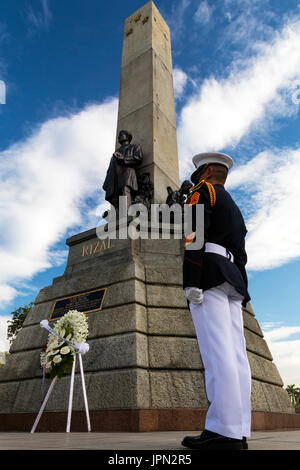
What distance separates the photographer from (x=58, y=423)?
5.64m

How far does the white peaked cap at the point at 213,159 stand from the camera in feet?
11.8

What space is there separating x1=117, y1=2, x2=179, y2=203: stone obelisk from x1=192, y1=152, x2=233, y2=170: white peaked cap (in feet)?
19.7

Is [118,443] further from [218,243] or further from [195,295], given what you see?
[218,243]

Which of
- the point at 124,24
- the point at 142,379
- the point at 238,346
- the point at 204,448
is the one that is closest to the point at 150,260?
the point at 142,379

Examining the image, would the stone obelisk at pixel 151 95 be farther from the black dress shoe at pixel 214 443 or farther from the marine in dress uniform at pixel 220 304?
the black dress shoe at pixel 214 443

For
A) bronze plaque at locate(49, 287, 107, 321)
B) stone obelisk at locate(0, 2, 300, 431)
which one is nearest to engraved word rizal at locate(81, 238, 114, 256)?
stone obelisk at locate(0, 2, 300, 431)

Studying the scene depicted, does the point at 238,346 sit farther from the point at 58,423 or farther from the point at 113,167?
the point at 113,167

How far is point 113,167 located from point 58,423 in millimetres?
6384

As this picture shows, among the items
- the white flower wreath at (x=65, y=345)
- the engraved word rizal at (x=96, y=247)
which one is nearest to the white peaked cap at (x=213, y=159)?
the white flower wreath at (x=65, y=345)

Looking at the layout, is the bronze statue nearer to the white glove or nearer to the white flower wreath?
the white flower wreath

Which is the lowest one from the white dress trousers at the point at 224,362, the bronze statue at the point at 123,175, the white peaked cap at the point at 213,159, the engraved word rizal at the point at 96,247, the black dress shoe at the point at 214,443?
the black dress shoe at the point at 214,443

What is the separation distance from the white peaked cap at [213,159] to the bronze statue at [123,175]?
5.80 m

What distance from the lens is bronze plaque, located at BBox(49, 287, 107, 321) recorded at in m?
7.17

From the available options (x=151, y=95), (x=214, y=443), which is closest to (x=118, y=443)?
(x=214, y=443)
